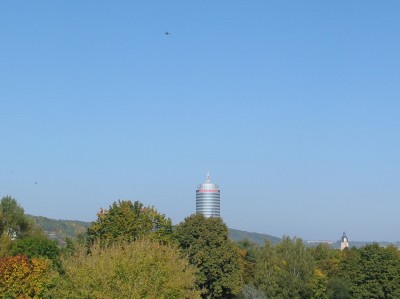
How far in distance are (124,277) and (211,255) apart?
22912mm

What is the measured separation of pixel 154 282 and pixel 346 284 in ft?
121

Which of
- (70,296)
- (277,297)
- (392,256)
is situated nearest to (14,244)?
(277,297)

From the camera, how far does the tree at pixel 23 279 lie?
45.3m

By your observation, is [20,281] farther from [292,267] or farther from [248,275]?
[248,275]

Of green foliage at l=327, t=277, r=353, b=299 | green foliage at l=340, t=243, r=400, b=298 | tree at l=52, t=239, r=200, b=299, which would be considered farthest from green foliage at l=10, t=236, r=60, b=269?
green foliage at l=340, t=243, r=400, b=298

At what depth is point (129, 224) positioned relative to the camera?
56281mm

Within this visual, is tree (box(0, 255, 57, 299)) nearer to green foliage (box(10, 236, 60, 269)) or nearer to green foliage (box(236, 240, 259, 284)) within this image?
green foliage (box(10, 236, 60, 269))

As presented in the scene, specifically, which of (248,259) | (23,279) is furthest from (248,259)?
(23,279)

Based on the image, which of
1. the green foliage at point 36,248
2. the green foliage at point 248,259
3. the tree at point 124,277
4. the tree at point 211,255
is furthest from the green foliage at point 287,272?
→ the tree at point 124,277

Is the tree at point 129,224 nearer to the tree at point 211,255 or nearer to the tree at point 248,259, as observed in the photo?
the tree at point 211,255

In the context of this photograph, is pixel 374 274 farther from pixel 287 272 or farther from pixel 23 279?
pixel 23 279

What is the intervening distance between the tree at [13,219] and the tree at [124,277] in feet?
134

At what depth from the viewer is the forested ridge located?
1379 inches

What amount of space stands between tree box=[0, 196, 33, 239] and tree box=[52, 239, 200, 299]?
1604 inches
